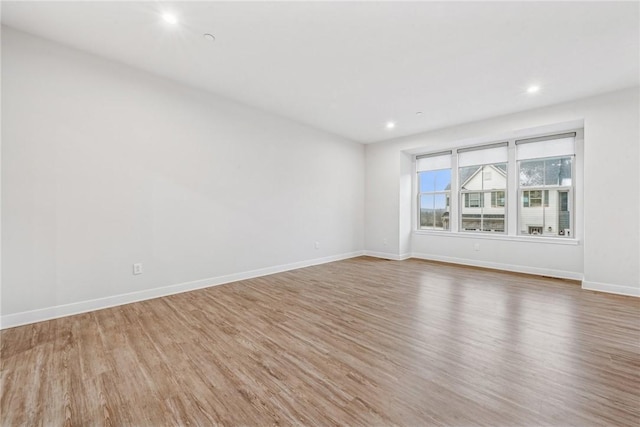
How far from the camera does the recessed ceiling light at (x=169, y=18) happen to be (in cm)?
232

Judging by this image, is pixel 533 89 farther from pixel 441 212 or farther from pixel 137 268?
pixel 137 268

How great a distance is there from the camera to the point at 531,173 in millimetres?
4855

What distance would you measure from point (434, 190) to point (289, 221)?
3482 mm

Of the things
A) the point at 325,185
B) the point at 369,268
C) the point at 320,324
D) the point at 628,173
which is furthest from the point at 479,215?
the point at 320,324

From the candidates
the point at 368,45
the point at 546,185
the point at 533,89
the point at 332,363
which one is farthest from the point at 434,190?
the point at 332,363

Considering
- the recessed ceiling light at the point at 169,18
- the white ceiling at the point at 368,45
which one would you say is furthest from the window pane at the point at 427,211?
the recessed ceiling light at the point at 169,18

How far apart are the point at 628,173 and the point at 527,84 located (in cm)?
186

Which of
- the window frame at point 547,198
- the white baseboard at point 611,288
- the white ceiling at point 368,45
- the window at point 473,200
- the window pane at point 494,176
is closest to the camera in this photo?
the white ceiling at point 368,45

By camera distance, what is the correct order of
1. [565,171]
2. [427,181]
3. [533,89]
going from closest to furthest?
[533,89]
[565,171]
[427,181]

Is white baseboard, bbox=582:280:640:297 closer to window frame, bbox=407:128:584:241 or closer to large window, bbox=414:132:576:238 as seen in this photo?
window frame, bbox=407:128:584:241

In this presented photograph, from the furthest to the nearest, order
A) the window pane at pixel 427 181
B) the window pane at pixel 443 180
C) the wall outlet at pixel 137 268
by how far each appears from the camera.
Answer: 1. the window pane at pixel 427 181
2. the window pane at pixel 443 180
3. the wall outlet at pixel 137 268

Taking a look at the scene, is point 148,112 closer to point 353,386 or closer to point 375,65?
point 375,65

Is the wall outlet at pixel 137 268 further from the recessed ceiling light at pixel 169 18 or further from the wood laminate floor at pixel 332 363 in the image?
the recessed ceiling light at pixel 169 18

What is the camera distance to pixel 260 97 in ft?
13.1
